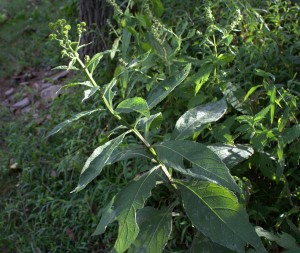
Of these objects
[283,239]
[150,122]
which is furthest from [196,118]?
[283,239]

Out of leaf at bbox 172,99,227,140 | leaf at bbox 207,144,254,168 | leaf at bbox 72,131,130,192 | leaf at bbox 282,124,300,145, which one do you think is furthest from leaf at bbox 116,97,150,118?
leaf at bbox 282,124,300,145

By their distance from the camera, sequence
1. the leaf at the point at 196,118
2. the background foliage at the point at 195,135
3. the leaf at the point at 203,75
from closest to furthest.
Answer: the leaf at the point at 196,118, the background foliage at the point at 195,135, the leaf at the point at 203,75

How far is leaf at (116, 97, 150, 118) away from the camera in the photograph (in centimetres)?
220

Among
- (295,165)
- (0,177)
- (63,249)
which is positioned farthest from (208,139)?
(0,177)

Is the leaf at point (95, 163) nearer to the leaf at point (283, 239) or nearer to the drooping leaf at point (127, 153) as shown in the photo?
the drooping leaf at point (127, 153)

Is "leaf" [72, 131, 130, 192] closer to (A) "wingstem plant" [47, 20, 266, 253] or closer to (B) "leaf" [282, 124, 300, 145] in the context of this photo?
(A) "wingstem plant" [47, 20, 266, 253]

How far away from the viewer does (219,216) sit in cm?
231

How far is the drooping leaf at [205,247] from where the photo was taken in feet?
8.23

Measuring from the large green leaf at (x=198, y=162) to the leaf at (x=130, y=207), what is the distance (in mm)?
142

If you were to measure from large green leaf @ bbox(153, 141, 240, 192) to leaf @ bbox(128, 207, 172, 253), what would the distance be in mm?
342

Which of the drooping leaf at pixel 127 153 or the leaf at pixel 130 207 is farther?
the drooping leaf at pixel 127 153

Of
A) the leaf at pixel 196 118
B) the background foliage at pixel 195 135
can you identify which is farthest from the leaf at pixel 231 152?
the leaf at pixel 196 118

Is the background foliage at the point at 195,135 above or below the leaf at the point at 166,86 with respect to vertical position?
below

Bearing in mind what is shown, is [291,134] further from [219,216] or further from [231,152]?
[219,216]
